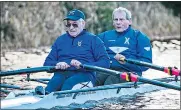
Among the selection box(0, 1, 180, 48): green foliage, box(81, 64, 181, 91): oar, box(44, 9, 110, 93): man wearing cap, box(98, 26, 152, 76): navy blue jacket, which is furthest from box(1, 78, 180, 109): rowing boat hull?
box(0, 1, 180, 48): green foliage

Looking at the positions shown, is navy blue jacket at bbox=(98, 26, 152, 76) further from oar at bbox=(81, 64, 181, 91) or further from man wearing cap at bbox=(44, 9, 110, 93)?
oar at bbox=(81, 64, 181, 91)

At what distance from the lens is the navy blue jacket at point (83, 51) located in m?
8.84

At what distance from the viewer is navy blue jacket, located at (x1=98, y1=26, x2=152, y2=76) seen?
33.0 feet

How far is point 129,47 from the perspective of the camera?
1017 centimetres

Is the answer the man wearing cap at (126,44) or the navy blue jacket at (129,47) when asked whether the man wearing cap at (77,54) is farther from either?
→ the navy blue jacket at (129,47)

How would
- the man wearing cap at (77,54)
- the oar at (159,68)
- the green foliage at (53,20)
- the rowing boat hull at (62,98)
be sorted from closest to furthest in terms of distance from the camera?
the rowing boat hull at (62,98)
the man wearing cap at (77,54)
the oar at (159,68)
the green foliage at (53,20)

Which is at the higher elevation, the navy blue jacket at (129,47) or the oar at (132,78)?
the navy blue jacket at (129,47)

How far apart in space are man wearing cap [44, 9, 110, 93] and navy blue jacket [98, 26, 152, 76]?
128 centimetres

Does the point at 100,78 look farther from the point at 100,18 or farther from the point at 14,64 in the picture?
the point at 100,18

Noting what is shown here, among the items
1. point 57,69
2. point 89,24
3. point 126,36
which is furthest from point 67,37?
point 89,24

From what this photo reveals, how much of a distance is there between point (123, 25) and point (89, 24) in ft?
34.6

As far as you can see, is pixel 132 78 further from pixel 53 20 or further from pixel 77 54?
pixel 53 20

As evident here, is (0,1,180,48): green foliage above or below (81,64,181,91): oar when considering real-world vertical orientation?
above

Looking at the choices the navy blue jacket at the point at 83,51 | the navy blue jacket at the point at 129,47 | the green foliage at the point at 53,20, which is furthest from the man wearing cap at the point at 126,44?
the green foliage at the point at 53,20
